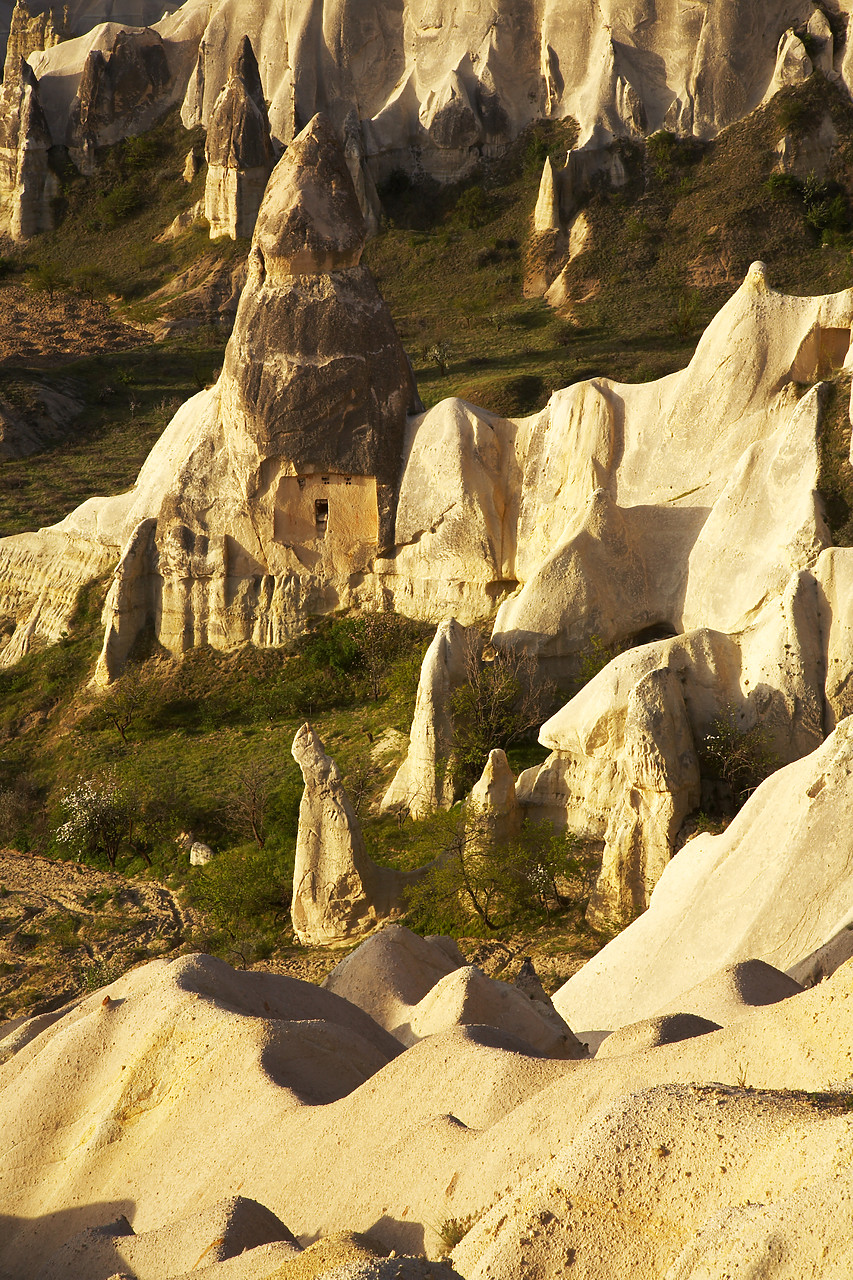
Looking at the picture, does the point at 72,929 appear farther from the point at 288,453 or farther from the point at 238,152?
the point at 238,152

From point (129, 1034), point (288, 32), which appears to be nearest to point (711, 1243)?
point (129, 1034)

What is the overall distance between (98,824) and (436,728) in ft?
25.0

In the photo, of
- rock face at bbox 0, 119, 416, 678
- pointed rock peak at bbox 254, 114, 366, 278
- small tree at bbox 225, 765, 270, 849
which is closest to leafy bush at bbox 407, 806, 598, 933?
small tree at bbox 225, 765, 270, 849

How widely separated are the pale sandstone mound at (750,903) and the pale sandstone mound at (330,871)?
4.77 m

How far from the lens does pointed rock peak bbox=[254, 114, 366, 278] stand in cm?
2511

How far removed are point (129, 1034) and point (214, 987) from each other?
81cm

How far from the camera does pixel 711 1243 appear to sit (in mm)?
4078

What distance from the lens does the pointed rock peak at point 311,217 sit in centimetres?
2511

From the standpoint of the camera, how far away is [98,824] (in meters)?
22.9

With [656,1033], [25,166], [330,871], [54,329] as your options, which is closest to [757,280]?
[330,871]

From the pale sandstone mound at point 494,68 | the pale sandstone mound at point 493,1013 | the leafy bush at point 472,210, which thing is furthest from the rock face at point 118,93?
the pale sandstone mound at point 493,1013

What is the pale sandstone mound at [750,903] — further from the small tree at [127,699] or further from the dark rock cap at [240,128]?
the dark rock cap at [240,128]

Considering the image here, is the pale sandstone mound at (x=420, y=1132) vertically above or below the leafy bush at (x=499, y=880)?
above

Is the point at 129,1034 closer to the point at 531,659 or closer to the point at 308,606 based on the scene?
the point at 531,659
